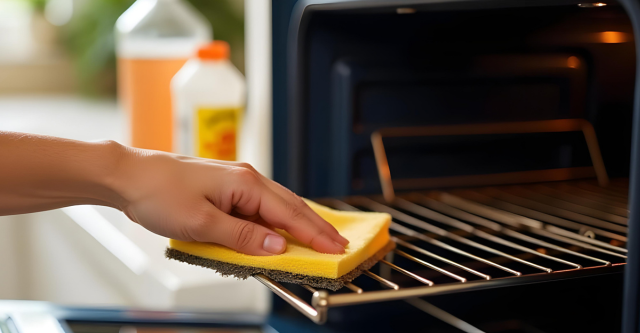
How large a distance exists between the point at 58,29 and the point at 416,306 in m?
2.21

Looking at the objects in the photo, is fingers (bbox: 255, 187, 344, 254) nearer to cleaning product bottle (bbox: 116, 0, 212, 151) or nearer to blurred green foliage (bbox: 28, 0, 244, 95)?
cleaning product bottle (bbox: 116, 0, 212, 151)

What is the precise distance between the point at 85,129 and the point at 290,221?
1231 millimetres

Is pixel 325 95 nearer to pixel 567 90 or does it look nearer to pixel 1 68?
pixel 567 90

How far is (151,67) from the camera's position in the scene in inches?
54.7

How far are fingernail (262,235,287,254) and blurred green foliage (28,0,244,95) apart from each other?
1.49 metres

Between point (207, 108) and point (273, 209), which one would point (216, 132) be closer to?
point (207, 108)

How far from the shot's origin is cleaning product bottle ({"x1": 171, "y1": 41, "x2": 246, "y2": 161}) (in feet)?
3.80

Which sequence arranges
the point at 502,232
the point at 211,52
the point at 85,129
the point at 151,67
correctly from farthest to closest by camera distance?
1. the point at 85,129
2. the point at 151,67
3. the point at 211,52
4. the point at 502,232

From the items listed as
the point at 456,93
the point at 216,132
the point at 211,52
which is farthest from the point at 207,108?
the point at 456,93

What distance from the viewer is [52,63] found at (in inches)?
100

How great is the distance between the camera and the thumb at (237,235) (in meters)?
0.59

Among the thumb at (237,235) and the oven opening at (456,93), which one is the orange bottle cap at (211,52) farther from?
the thumb at (237,235)

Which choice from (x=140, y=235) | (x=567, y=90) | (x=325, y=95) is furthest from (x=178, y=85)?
(x=567, y=90)

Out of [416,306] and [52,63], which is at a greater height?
[52,63]
